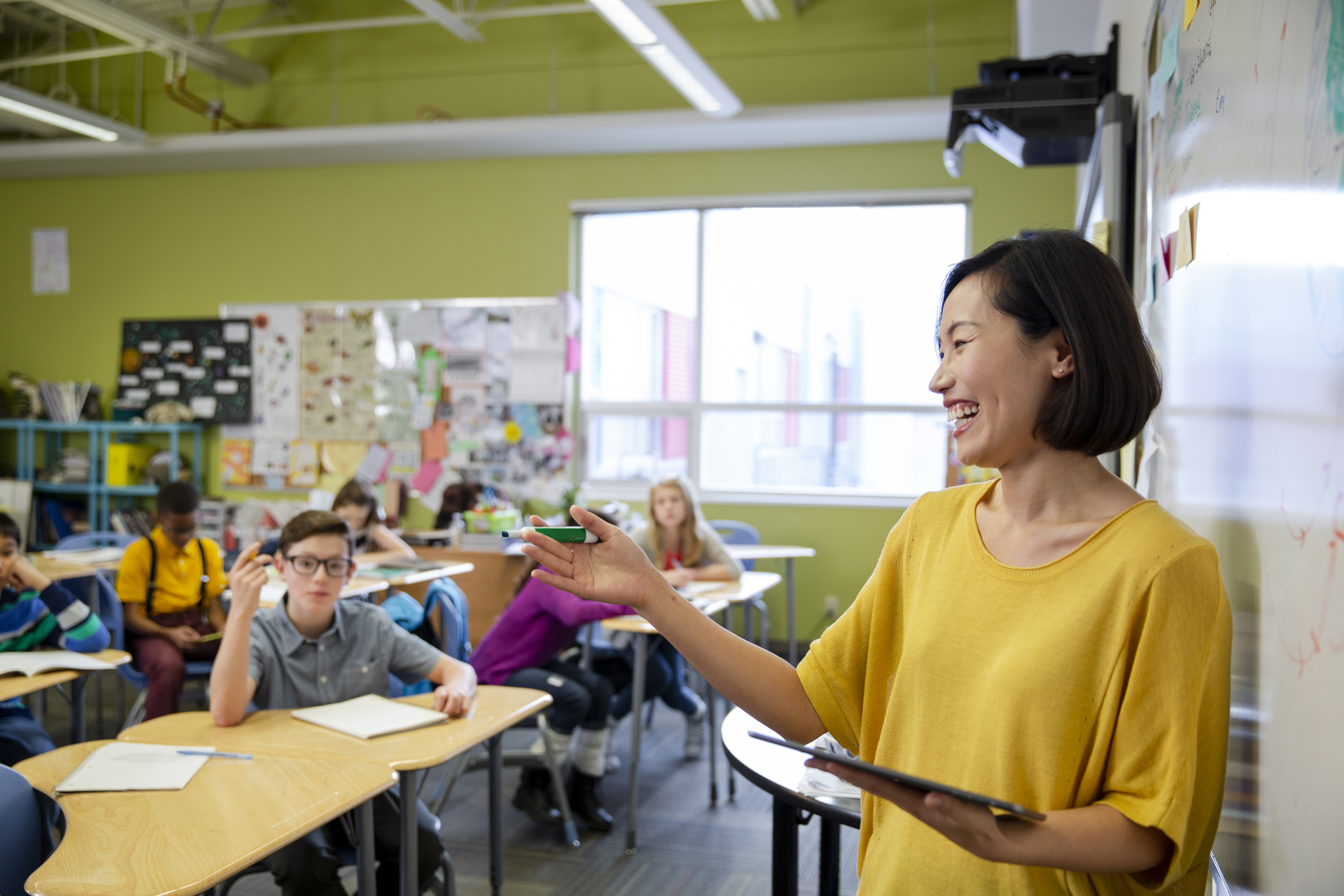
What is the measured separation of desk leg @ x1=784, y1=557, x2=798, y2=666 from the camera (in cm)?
450

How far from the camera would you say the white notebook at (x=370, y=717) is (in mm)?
2029

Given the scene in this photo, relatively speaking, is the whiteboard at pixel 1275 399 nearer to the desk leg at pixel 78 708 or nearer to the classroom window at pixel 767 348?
the desk leg at pixel 78 708

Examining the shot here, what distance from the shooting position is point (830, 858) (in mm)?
2084

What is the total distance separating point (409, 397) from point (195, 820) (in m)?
4.92

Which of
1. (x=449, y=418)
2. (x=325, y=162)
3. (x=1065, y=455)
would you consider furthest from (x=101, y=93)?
(x=1065, y=455)

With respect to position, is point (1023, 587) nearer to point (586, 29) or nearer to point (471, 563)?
point (471, 563)

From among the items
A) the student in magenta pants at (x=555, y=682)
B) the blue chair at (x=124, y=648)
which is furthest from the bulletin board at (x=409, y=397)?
the student in magenta pants at (x=555, y=682)

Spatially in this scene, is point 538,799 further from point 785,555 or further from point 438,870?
point 785,555

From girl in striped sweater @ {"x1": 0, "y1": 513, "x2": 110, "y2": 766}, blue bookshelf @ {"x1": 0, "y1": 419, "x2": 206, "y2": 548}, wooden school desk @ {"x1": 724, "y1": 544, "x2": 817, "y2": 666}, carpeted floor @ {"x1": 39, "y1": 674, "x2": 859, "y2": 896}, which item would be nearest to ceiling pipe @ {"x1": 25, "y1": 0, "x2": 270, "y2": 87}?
blue bookshelf @ {"x1": 0, "y1": 419, "x2": 206, "y2": 548}

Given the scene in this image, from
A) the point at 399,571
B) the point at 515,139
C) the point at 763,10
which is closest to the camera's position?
the point at 399,571

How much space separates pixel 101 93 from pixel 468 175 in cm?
296

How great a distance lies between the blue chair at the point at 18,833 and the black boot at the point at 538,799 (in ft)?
5.96

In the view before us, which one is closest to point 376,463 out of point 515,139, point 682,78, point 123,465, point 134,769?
point 123,465

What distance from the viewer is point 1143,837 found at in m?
0.76
